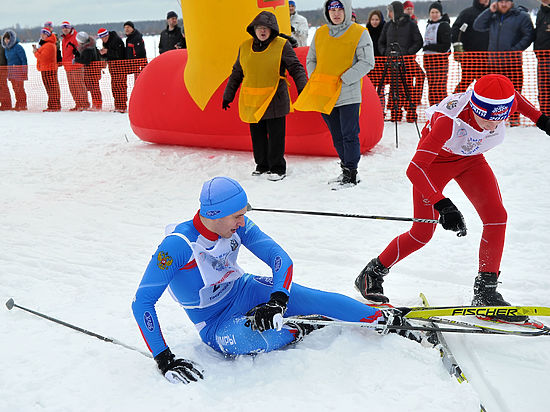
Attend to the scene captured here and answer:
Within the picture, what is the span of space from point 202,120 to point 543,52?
4.83 metres

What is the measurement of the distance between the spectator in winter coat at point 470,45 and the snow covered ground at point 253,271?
136 centimetres

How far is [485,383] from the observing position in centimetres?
277

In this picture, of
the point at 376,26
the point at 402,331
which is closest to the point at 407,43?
the point at 376,26

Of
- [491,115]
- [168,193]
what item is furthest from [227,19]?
[491,115]

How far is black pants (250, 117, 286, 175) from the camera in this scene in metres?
6.52

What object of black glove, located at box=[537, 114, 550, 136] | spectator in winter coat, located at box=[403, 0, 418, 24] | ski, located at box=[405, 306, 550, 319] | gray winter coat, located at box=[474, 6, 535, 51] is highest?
spectator in winter coat, located at box=[403, 0, 418, 24]

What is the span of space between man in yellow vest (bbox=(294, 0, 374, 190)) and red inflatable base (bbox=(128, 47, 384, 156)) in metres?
0.70

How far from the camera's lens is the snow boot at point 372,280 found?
12.1 feet

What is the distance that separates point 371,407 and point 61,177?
19.2ft

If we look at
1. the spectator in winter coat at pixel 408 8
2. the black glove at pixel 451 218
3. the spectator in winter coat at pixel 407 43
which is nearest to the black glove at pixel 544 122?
the black glove at pixel 451 218

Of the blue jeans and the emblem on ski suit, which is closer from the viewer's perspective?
the emblem on ski suit

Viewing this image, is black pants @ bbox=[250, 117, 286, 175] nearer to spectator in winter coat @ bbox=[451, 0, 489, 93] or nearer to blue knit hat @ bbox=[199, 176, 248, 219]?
spectator in winter coat @ bbox=[451, 0, 489, 93]

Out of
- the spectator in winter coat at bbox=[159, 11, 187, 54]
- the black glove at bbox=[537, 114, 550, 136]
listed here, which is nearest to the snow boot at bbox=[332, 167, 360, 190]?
the black glove at bbox=[537, 114, 550, 136]

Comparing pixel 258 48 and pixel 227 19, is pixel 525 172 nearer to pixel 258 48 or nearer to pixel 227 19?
pixel 258 48
